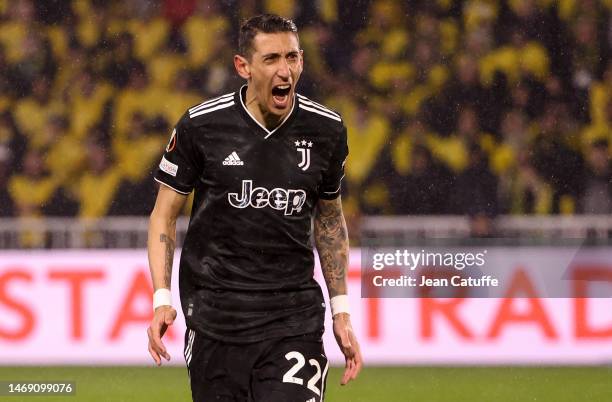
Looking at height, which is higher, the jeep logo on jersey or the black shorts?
the jeep logo on jersey

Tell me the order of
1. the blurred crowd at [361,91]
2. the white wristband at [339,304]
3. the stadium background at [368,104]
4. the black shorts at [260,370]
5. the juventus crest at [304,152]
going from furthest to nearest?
the blurred crowd at [361,91], the stadium background at [368,104], the white wristband at [339,304], the juventus crest at [304,152], the black shorts at [260,370]

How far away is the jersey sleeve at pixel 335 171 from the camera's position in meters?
3.66

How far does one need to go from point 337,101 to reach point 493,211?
6.45 ft

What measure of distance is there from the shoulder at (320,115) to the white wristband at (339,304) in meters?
0.53

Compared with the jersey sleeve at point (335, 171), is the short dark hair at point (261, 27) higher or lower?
higher

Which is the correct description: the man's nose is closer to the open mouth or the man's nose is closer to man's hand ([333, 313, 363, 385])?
the open mouth

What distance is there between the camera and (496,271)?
8.32m

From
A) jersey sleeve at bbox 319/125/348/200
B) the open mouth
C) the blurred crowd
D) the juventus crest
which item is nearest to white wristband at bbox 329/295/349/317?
jersey sleeve at bbox 319/125/348/200

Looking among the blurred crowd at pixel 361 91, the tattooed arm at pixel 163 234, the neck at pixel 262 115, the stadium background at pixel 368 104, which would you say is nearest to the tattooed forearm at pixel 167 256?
the tattooed arm at pixel 163 234

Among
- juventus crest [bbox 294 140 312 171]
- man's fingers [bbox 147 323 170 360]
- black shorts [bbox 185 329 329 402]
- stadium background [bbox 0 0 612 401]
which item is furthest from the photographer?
stadium background [bbox 0 0 612 401]

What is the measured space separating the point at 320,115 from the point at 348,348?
0.72 metres

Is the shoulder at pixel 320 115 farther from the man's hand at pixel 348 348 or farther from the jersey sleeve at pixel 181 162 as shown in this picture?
the man's hand at pixel 348 348

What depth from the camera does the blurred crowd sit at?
408 inches

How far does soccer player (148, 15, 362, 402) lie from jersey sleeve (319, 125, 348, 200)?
22 mm
